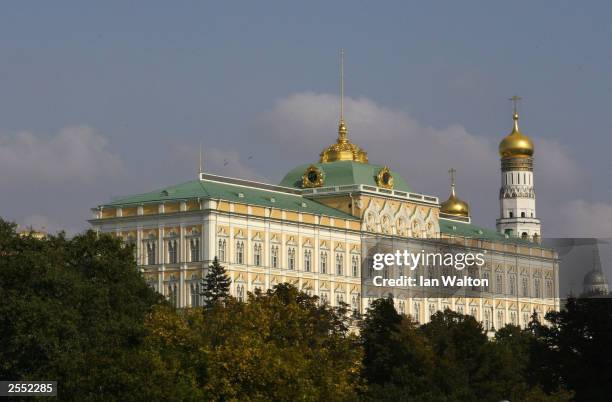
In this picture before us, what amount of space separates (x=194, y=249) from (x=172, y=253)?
8.31ft

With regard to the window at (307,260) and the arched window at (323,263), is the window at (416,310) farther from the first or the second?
the window at (307,260)

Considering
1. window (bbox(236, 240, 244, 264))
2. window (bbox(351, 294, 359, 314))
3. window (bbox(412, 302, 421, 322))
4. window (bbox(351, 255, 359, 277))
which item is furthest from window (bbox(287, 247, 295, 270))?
window (bbox(412, 302, 421, 322))

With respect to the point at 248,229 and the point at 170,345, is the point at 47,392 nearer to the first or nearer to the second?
the point at 170,345

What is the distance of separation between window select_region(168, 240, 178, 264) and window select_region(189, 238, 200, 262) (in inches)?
67.6

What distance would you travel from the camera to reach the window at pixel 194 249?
174 meters

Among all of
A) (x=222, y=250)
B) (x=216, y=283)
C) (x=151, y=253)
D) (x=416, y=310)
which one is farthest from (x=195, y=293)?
(x=416, y=310)

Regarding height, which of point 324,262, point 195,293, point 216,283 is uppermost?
point 324,262

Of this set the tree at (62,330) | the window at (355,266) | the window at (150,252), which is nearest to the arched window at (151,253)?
the window at (150,252)

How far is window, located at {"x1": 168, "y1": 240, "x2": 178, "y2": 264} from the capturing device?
175750mm

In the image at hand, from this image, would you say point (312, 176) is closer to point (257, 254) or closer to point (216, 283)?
point (257, 254)

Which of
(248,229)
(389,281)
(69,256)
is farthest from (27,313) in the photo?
(389,281)

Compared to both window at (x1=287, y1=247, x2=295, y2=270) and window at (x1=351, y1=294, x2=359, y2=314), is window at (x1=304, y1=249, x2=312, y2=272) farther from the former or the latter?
window at (x1=351, y1=294, x2=359, y2=314)

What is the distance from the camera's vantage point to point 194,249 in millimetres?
174375

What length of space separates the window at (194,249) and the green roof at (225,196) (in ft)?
12.2
